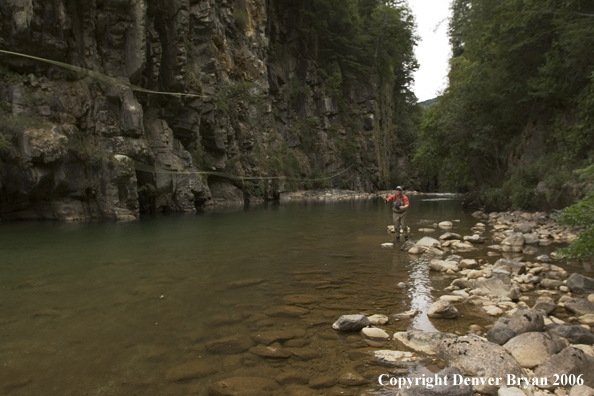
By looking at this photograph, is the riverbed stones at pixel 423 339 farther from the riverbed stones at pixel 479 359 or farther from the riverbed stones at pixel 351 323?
the riverbed stones at pixel 351 323

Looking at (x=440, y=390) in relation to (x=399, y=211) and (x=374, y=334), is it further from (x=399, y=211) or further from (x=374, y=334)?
(x=399, y=211)

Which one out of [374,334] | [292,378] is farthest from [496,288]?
[292,378]

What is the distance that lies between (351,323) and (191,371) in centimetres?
186

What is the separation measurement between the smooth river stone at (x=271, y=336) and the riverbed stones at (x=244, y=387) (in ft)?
2.60

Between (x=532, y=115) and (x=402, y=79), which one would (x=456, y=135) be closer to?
(x=532, y=115)

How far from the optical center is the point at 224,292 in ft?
20.4

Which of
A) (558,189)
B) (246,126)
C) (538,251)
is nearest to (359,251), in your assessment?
(538,251)

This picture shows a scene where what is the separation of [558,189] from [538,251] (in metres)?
5.62

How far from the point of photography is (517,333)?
409 cm

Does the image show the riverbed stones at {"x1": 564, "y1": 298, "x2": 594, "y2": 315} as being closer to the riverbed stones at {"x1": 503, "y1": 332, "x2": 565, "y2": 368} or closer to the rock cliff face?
the riverbed stones at {"x1": 503, "y1": 332, "x2": 565, "y2": 368}

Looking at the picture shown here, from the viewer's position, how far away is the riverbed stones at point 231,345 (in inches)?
161

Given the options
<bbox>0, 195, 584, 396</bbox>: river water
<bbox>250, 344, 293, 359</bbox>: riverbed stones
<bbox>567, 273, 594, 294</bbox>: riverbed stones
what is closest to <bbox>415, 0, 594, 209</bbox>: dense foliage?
<bbox>567, 273, 594, 294</bbox>: riverbed stones

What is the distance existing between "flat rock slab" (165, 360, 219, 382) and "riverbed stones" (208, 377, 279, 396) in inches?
9.4

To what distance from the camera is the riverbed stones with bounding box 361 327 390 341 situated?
435 centimetres
